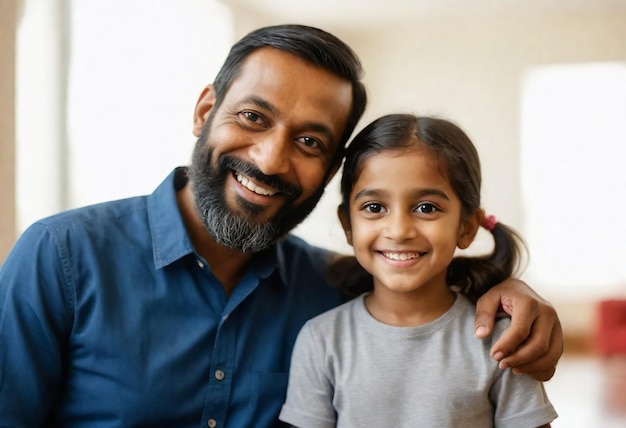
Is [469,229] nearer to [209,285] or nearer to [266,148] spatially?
[266,148]

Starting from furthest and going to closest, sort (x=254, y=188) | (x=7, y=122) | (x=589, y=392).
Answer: (x=589, y=392) < (x=7, y=122) < (x=254, y=188)

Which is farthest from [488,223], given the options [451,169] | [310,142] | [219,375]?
[219,375]

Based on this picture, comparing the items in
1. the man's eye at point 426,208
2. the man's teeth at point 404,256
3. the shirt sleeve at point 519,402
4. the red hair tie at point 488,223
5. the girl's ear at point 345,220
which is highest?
the man's eye at point 426,208

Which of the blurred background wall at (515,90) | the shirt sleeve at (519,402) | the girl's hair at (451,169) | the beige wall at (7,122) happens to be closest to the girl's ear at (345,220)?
the girl's hair at (451,169)

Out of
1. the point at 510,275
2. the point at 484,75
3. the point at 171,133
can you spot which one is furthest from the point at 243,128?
the point at 484,75

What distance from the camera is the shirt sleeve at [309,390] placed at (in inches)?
58.7

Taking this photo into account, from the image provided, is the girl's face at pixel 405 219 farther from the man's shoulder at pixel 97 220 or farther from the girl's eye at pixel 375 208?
the man's shoulder at pixel 97 220

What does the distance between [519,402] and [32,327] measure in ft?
3.18

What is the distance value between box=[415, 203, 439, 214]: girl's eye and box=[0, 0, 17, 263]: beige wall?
187 cm

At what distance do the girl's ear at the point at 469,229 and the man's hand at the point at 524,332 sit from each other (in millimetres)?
130

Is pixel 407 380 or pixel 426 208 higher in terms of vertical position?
pixel 426 208

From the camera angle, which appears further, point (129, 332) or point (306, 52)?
point (306, 52)

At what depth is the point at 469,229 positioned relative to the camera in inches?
63.1

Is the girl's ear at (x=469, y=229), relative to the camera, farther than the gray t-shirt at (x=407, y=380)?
Yes
